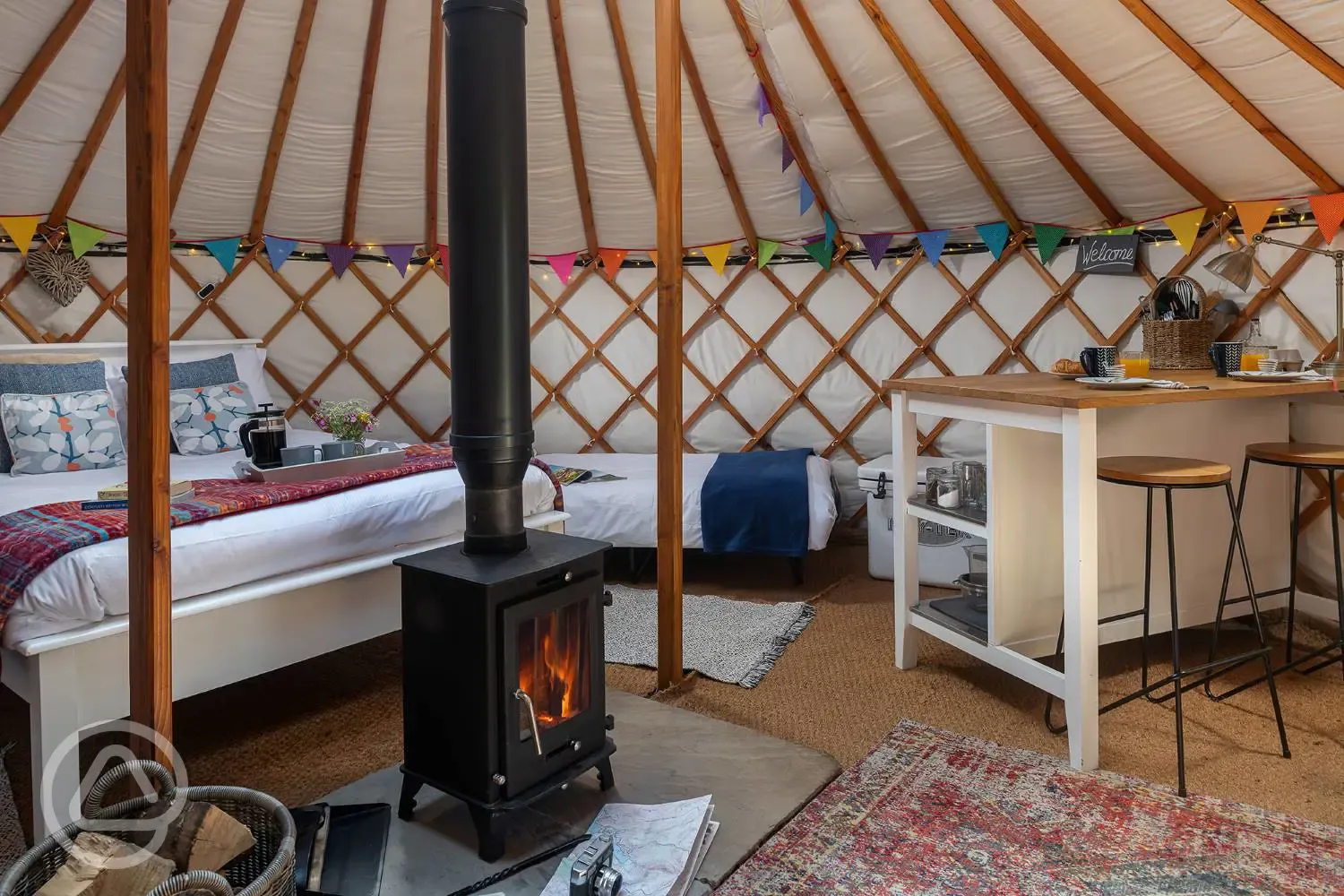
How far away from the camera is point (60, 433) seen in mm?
2916

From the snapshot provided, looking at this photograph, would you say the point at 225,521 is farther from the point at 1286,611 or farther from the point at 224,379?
the point at 1286,611

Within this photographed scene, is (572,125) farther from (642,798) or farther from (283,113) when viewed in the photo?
(642,798)

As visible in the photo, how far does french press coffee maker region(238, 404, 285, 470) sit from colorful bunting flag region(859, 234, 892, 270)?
2.36 meters

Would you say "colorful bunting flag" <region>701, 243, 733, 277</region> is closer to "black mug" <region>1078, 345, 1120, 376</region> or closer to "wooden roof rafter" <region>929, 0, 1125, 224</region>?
"wooden roof rafter" <region>929, 0, 1125, 224</region>

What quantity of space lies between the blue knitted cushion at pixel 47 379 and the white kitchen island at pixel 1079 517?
8.69ft

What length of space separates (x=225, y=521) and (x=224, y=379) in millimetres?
1745

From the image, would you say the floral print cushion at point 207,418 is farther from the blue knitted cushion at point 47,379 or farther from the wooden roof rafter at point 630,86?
the wooden roof rafter at point 630,86

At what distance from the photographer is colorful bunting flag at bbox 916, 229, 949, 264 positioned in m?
3.61

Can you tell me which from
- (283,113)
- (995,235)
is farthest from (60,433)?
(995,235)

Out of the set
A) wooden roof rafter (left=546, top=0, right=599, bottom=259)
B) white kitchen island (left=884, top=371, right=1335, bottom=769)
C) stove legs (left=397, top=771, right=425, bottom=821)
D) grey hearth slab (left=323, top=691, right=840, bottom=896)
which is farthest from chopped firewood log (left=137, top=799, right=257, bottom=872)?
wooden roof rafter (left=546, top=0, right=599, bottom=259)

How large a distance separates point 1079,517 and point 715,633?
131 centimetres

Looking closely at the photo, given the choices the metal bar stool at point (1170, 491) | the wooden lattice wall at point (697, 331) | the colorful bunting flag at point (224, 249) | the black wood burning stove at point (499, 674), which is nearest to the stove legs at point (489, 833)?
the black wood burning stove at point (499, 674)

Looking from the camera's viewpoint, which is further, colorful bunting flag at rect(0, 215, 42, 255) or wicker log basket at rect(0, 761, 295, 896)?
colorful bunting flag at rect(0, 215, 42, 255)

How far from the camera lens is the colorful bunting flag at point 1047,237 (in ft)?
11.2
